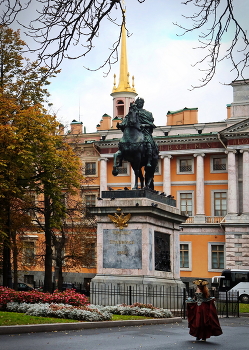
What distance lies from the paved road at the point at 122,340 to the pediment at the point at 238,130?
44.2 meters

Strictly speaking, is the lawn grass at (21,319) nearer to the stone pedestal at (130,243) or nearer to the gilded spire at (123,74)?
the stone pedestal at (130,243)

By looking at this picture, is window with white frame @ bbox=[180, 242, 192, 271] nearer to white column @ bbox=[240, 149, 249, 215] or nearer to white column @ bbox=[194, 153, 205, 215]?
white column @ bbox=[194, 153, 205, 215]

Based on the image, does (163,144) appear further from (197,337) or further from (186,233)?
(197,337)

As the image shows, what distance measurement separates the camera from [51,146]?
39.3 meters

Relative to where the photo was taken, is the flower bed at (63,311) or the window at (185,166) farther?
the window at (185,166)

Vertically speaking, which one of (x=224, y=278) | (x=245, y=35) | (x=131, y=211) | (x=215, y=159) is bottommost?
(x=224, y=278)

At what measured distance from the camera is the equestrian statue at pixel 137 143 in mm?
26656

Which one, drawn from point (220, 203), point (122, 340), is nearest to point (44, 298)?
point (122, 340)

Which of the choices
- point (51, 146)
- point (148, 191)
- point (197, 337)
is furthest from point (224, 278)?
point (197, 337)

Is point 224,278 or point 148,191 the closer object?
point 148,191

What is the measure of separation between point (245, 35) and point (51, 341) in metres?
8.58

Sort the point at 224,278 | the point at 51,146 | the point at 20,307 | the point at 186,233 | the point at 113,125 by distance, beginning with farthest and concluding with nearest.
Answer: the point at 113,125
the point at 186,233
the point at 224,278
the point at 51,146
the point at 20,307

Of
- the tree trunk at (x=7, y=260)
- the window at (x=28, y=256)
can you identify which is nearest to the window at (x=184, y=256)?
the window at (x=28, y=256)

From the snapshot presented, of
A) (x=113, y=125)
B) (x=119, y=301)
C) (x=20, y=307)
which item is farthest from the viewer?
(x=113, y=125)
